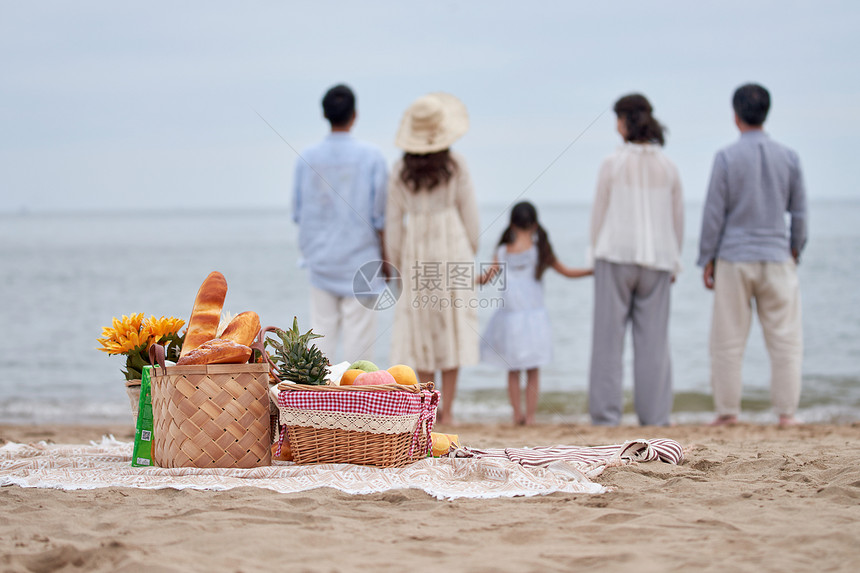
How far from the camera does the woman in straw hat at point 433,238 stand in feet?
18.1

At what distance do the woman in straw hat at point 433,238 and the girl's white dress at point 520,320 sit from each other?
0.36 meters

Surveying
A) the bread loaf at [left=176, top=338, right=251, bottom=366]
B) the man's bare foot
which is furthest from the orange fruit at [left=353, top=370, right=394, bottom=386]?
the man's bare foot

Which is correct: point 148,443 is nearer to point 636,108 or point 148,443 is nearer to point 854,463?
point 854,463

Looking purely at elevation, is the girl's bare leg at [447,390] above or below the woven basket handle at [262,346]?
below

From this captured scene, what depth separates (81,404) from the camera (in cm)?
853

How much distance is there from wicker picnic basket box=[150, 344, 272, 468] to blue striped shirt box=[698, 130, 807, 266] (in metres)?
3.67

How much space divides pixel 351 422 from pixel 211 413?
49cm

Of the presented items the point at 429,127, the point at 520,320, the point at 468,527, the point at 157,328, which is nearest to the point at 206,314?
the point at 157,328

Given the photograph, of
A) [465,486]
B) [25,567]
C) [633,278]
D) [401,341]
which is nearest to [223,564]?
[25,567]

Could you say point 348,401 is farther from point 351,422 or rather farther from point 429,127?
point 429,127

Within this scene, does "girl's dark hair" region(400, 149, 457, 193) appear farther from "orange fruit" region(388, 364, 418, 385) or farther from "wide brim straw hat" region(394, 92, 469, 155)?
"orange fruit" region(388, 364, 418, 385)

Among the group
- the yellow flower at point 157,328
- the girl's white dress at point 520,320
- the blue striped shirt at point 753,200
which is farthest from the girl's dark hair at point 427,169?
the yellow flower at point 157,328

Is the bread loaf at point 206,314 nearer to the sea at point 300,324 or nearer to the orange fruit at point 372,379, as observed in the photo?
the orange fruit at point 372,379

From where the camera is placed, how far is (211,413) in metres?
3.04
